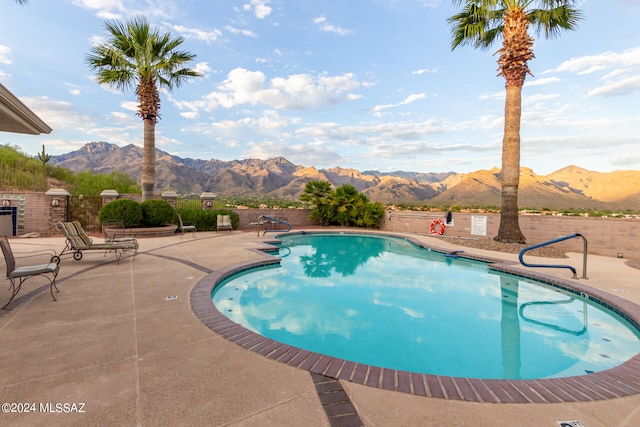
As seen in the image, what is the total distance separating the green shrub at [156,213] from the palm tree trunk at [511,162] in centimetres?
1448

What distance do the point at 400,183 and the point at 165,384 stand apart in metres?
109

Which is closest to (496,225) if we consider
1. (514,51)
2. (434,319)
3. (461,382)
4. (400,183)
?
(514,51)

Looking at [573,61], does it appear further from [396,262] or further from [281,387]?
[281,387]

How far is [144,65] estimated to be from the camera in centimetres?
1393

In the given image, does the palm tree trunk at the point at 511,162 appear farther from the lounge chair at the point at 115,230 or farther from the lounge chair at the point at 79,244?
the lounge chair at the point at 115,230

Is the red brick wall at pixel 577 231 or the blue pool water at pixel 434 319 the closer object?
the blue pool water at pixel 434 319

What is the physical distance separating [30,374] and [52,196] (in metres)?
14.6

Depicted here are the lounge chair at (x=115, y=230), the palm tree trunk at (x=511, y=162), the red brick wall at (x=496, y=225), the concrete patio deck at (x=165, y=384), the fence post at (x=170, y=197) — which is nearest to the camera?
the concrete patio deck at (x=165, y=384)

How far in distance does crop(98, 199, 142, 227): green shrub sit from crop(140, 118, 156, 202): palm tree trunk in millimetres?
1703

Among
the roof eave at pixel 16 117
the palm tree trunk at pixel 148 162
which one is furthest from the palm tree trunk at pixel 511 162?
the palm tree trunk at pixel 148 162

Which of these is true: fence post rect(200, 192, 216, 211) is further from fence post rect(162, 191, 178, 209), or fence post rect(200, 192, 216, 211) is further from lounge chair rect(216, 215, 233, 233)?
lounge chair rect(216, 215, 233, 233)

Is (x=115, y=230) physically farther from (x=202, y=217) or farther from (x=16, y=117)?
(x=16, y=117)

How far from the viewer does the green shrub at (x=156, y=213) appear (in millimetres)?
13102

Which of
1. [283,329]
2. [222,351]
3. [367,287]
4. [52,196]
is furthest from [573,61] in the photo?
[52,196]
